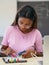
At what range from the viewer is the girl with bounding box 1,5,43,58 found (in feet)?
6.13

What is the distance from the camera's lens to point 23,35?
6.52ft

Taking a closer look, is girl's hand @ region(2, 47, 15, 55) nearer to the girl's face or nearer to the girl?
the girl

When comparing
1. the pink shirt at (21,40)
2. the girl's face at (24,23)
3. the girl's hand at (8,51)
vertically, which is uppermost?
the girl's face at (24,23)

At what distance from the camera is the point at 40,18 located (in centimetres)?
394

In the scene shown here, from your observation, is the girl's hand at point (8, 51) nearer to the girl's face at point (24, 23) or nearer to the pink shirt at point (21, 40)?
the pink shirt at point (21, 40)

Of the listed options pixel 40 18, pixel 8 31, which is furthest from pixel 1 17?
pixel 8 31

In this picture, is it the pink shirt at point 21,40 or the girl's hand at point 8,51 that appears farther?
the pink shirt at point 21,40

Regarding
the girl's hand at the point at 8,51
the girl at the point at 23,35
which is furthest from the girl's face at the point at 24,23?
the girl's hand at the point at 8,51

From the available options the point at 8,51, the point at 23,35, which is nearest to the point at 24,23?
the point at 23,35

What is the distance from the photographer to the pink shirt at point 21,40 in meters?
1.93

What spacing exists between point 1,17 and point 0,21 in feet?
0.26

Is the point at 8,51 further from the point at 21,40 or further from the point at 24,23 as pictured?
the point at 24,23

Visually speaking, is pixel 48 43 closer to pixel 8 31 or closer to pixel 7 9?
pixel 8 31

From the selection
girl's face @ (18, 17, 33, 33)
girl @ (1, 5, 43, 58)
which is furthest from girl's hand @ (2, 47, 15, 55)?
girl's face @ (18, 17, 33, 33)
